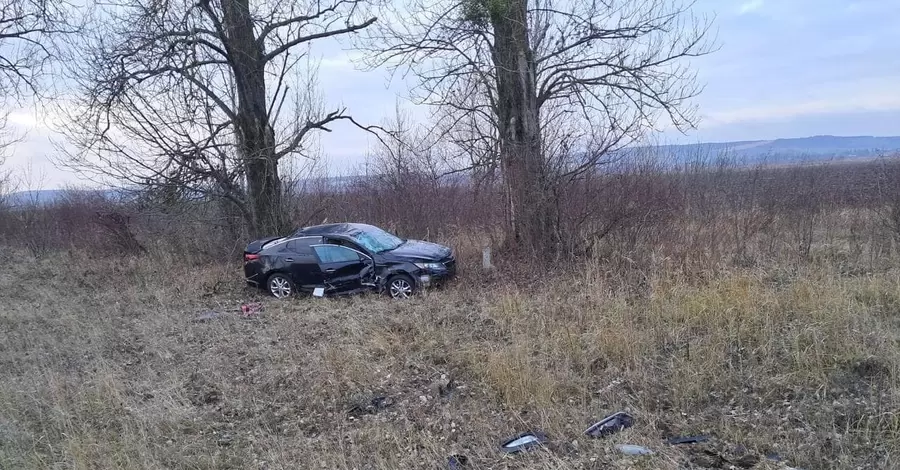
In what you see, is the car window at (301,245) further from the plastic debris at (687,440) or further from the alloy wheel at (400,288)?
the plastic debris at (687,440)

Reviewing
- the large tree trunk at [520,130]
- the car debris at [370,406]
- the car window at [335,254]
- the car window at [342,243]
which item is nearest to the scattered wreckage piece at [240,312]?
the car window at [335,254]

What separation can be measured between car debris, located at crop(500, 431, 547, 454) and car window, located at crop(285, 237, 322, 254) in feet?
24.6

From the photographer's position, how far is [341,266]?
35.4ft

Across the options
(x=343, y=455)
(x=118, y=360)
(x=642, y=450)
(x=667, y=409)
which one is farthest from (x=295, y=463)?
(x=118, y=360)

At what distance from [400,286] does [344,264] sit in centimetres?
125

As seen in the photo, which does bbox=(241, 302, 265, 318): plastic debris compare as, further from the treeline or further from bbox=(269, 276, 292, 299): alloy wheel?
the treeline

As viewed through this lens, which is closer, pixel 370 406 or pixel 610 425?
pixel 610 425

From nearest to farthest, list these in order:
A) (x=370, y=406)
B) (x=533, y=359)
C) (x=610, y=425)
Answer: (x=610, y=425) → (x=370, y=406) → (x=533, y=359)

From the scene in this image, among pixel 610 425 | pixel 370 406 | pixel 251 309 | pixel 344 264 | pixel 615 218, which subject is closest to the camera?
pixel 610 425

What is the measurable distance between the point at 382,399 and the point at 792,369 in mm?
3964

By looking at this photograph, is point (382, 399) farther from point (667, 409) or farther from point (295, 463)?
point (667, 409)

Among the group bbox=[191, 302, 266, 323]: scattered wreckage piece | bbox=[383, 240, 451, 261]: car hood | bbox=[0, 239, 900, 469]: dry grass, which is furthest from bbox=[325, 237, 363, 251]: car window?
bbox=[0, 239, 900, 469]: dry grass

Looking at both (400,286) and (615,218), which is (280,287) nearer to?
(400,286)

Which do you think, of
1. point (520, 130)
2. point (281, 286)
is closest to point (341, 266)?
point (281, 286)
